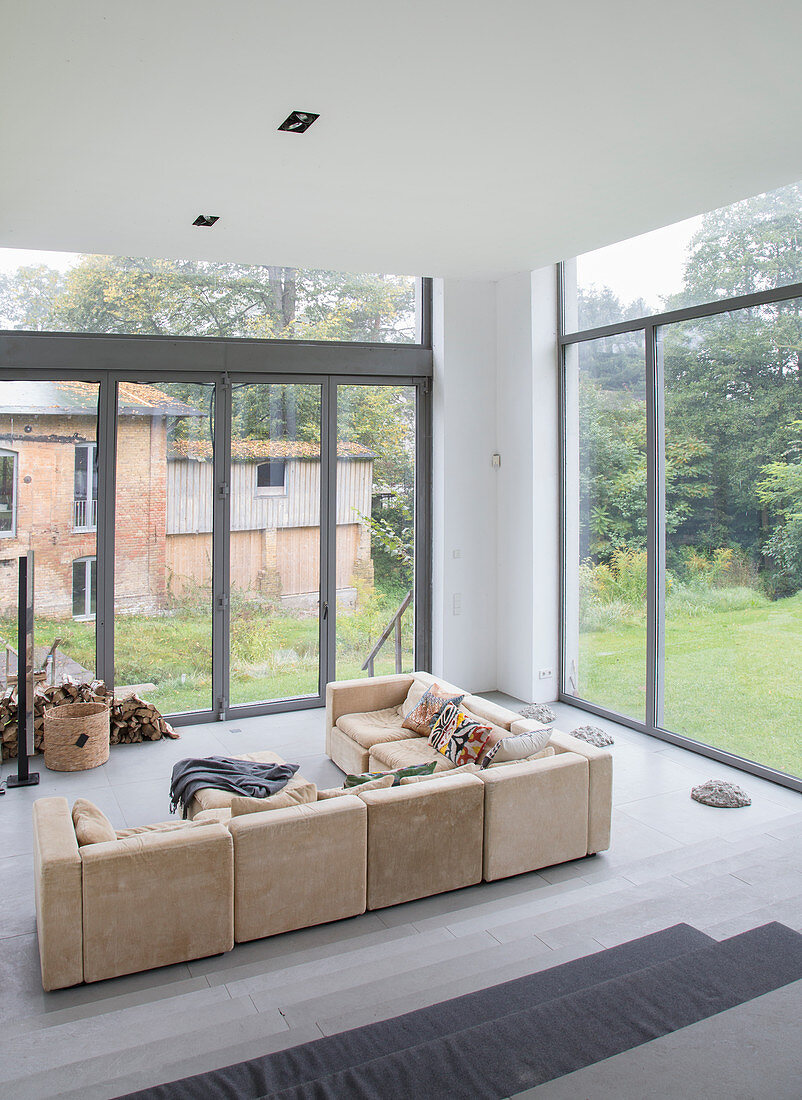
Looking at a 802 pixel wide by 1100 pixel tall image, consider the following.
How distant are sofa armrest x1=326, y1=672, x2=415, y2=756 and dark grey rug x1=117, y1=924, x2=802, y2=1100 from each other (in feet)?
10.1

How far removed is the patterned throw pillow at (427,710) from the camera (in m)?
5.66

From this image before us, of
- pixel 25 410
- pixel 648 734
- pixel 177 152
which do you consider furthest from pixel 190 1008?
pixel 25 410

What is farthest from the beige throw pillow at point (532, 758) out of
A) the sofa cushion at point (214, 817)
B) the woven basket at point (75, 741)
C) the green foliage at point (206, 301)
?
the green foliage at point (206, 301)

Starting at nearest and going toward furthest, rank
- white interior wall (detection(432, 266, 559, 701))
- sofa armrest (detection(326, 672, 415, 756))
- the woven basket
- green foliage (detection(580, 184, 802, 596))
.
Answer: green foliage (detection(580, 184, 802, 596)) → the woven basket → sofa armrest (detection(326, 672, 415, 756)) → white interior wall (detection(432, 266, 559, 701))

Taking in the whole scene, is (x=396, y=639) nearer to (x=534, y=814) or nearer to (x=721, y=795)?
(x=721, y=795)

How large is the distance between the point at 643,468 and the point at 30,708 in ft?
Result: 15.6

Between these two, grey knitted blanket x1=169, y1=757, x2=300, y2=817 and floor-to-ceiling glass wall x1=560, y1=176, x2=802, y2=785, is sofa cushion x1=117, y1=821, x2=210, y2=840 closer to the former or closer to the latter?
grey knitted blanket x1=169, y1=757, x2=300, y2=817

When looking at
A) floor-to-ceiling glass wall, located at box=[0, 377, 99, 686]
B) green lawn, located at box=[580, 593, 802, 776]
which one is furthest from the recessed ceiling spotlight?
green lawn, located at box=[580, 593, 802, 776]

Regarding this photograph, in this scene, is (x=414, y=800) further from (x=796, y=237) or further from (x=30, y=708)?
(x=796, y=237)

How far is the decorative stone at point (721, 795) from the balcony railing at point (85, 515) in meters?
4.84

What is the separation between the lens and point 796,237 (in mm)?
5164

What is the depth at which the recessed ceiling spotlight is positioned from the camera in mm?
3785

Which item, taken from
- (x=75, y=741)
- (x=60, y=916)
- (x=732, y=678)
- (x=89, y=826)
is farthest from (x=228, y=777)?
(x=732, y=678)

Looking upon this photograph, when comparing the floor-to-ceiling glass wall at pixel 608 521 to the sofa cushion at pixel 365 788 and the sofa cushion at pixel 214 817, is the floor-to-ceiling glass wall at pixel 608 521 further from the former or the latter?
the sofa cushion at pixel 214 817
